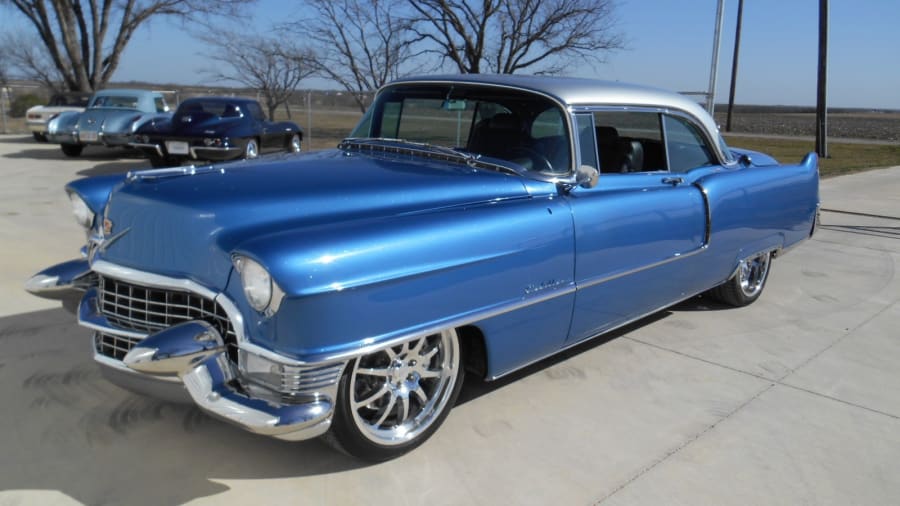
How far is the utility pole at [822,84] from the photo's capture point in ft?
55.7

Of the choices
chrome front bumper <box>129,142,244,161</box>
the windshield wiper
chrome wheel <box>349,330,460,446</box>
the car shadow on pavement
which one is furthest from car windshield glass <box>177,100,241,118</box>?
chrome wheel <box>349,330,460,446</box>

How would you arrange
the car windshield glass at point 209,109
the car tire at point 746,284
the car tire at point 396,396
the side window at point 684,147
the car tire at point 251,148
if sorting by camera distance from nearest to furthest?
1. the car tire at point 396,396
2. the side window at point 684,147
3. the car tire at point 746,284
4. the car windshield glass at point 209,109
5. the car tire at point 251,148

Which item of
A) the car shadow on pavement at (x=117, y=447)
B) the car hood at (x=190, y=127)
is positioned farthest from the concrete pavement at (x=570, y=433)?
the car hood at (x=190, y=127)

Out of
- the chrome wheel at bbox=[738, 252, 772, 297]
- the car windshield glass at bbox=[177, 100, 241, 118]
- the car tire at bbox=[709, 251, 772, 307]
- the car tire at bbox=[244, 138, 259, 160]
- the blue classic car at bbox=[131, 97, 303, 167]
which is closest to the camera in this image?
the car tire at bbox=[709, 251, 772, 307]

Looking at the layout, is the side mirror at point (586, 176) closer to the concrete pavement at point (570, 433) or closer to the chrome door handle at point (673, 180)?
the chrome door handle at point (673, 180)

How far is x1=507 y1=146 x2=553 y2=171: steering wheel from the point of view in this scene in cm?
359

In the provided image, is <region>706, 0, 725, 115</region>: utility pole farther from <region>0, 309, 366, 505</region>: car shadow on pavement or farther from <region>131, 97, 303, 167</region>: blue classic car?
<region>0, 309, 366, 505</region>: car shadow on pavement

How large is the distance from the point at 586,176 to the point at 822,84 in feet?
54.5

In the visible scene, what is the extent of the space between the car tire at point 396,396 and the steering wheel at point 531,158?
40.4 inches

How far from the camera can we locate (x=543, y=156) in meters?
3.63

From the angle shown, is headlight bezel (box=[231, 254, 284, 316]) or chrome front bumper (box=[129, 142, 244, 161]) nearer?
headlight bezel (box=[231, 254, 284, 316])

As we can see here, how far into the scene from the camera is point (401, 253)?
8.81 feet

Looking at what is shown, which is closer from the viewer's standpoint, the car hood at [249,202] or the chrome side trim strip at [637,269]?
the car hood at [249,202]

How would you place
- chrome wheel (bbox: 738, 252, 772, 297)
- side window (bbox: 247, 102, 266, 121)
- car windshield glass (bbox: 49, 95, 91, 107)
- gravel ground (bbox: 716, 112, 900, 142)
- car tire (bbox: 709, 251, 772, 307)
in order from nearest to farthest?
car tire (bbox: 709, 251, 772, 307) → chrome wheel (bbox: 738, 252, 772, 297) → side window (bbox: 247, 102, 266, 121) → car windshield glass (bbox: 49, 95, 91, 107) → gravel ground (bbox: 716, 112, 900, 142)
